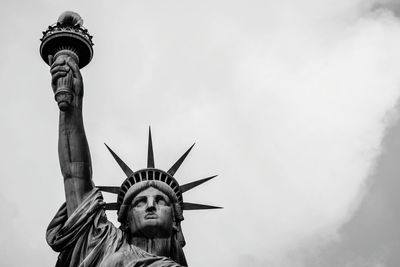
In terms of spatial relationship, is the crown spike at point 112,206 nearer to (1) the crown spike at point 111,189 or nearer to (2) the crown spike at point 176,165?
(1) the crown spike at point 111,189

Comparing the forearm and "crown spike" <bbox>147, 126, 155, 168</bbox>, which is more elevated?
"crown spike" <bbox>147, 126, 155, 168</bbox>

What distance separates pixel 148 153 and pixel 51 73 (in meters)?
2.51

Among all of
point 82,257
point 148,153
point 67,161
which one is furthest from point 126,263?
point 148,153

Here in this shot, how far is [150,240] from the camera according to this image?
17.2 metres

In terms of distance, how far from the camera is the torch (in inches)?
721

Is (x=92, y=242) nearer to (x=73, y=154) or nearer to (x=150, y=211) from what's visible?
(x=150, y=211)

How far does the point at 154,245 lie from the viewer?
17203mm

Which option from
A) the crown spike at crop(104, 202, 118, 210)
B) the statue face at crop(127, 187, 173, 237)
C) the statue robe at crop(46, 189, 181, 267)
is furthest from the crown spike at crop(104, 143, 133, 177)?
the statue robe at crop(46, 189, 181, 267)

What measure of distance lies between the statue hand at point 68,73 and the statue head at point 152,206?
1.65 m

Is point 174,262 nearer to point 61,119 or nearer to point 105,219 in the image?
point 105,219

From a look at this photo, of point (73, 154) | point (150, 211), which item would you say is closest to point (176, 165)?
point (150, 211)

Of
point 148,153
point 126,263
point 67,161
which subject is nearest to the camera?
point 126,263

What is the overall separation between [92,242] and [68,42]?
12.6 ft

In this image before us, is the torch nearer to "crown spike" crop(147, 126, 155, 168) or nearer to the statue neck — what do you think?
"crown spike" crop(147, 126, 155, 168)
